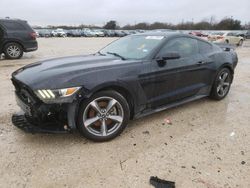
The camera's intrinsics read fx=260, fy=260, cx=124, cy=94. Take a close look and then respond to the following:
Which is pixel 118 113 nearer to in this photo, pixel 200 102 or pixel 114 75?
pixel 114 75

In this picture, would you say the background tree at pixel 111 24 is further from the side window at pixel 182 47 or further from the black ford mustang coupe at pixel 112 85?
the side window at pixel 182 47

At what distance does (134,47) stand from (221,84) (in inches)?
86.9

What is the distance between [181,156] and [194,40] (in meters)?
2.52

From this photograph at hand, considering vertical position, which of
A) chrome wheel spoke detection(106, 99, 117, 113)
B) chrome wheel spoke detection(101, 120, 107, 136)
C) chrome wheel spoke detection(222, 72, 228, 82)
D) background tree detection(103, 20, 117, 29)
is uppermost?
background tree detection(103, 20, 117, 29)

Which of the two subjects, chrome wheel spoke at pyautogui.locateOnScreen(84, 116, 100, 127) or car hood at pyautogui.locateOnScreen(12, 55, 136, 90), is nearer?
car hood at pyautogui.locateOnScreen(12, 55, 136, 90)

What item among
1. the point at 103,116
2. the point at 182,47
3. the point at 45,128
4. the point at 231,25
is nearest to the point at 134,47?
the point at 182,47

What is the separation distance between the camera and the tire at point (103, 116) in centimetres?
339

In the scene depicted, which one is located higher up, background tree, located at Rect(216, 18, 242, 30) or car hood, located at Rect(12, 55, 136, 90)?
background tree, located at Rect(216, 18, 242, 30)

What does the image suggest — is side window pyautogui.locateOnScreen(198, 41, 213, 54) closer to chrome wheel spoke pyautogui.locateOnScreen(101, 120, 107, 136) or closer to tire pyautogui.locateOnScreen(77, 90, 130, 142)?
tire pyautogui.locateOnScreen(77, 90, 130, 142)

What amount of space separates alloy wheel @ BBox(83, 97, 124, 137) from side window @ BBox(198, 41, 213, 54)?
2.34 meters

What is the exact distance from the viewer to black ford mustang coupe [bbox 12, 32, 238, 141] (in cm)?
324

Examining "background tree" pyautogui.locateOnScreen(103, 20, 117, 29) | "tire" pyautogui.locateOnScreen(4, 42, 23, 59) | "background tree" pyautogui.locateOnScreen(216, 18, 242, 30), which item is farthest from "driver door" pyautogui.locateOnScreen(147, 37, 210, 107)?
"background tree" pyautogui.locateOnScreen(103, 20, 117, 29)

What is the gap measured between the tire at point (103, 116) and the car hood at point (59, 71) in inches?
13.9

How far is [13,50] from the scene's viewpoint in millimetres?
11508
